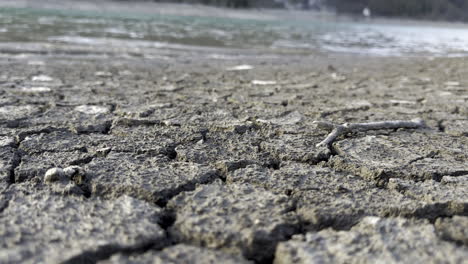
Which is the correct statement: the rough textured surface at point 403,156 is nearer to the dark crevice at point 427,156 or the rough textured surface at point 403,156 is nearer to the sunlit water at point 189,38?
the dark crevice at point 427,156

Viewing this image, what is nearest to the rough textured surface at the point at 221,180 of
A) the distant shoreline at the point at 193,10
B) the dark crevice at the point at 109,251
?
the dark crevice at the point at 109,251

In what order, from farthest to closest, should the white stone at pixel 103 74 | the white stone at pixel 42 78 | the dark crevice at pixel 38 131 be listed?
the white stone at pixel 103 74 → the white stone at pixel 42 78 → the dark crevice at pixel 38 131

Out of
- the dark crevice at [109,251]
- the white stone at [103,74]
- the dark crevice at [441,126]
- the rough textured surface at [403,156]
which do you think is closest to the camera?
the dark crevice at [109,251]

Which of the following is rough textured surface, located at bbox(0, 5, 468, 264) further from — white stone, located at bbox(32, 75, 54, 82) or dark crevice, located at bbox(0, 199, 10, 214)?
white stone, located at bbox(32, 75, 54, 82)

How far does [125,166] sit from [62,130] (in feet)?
2.35

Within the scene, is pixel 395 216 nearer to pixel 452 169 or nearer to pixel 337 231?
pixel 337 231

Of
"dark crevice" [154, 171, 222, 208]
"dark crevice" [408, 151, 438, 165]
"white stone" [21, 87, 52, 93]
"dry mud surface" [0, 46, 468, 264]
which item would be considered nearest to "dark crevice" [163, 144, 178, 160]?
"dry mud surface" [0, 46, 468, 264]

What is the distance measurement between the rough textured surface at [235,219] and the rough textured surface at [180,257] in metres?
0.04

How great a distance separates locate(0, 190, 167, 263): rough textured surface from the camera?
44.2 inches

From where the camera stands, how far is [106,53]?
26.2 feet

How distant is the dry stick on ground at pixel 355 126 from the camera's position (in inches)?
86.4

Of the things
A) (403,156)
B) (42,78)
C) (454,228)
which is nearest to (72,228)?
(454,228)

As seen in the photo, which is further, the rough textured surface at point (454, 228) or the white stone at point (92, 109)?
the white stone at point (92, 109)

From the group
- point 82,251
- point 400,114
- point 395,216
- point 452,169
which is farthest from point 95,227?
point 400,114
